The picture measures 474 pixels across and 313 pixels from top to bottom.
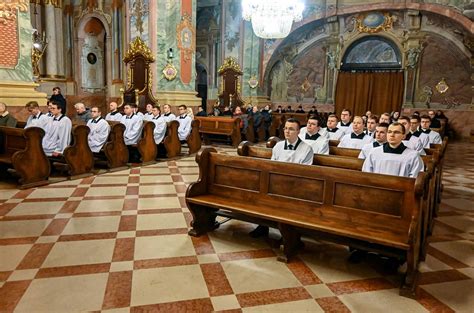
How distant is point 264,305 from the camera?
278 centimetres

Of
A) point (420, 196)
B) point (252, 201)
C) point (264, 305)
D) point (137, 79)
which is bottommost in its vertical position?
point (264, 305)

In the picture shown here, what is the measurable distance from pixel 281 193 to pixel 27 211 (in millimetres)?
3201

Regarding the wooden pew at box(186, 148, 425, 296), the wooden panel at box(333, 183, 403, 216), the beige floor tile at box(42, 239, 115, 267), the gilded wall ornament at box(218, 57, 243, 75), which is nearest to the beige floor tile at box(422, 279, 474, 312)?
the wooden pew at box(186, 148, 425, 296)

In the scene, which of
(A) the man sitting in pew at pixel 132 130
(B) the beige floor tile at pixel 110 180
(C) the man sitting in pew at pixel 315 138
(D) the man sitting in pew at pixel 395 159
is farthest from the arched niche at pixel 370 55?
(D) the man sitting in pew at pixel 395 159

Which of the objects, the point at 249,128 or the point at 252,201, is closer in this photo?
the point at 252,201

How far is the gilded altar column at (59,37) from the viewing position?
50.4 feet

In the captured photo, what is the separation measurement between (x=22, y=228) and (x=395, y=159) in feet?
13.3

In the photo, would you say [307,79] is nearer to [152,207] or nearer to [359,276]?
[152,207]

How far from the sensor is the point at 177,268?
333 centimetres

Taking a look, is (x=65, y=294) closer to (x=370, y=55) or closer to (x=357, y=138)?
(x=357, y=138)

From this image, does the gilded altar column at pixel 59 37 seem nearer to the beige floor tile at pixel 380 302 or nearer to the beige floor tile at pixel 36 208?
the beige floor tile at pixel 36 208

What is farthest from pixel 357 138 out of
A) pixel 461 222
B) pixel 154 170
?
pixel 154 170

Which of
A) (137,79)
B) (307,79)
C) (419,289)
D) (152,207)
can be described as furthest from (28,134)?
(307,79)

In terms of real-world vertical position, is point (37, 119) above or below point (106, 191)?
above
